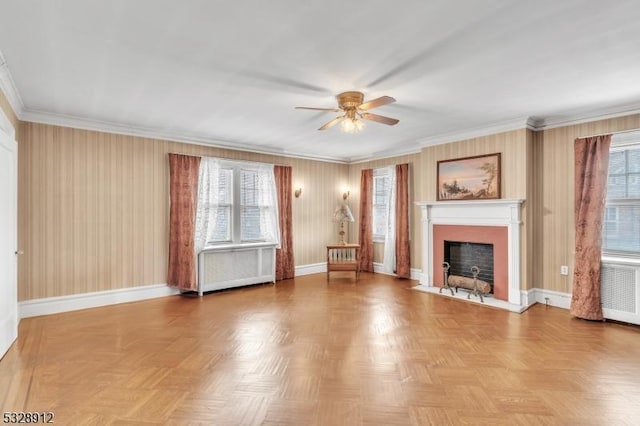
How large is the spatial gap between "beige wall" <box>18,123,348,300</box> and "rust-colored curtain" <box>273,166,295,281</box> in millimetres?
1425

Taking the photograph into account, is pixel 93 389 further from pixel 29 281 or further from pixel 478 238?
pixel 478 238

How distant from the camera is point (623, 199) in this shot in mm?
4109

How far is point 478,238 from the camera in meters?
5.10

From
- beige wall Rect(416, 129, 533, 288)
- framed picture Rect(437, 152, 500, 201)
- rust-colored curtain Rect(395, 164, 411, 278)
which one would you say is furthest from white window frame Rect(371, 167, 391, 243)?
beige wall Rect(416, 129, 533, 288)

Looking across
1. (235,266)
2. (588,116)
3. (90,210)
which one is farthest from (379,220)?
(90,210)

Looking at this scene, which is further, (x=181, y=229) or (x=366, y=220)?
(x=366, y=220)

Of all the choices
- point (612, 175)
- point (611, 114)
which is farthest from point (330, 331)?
point (611, 114)

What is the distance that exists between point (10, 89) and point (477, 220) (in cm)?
589

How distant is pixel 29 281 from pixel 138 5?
3.91 m

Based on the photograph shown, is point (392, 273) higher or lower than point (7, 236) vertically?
lower

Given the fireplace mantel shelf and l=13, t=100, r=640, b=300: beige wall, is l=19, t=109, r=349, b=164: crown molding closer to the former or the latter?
l=13, t=100, r=640, b=300: beige wall

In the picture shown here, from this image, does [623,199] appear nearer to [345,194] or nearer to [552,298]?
[552,298]

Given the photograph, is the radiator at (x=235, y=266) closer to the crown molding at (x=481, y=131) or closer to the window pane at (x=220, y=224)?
the window pane at (x=220, y=224)

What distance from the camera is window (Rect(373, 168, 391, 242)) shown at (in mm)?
7034
